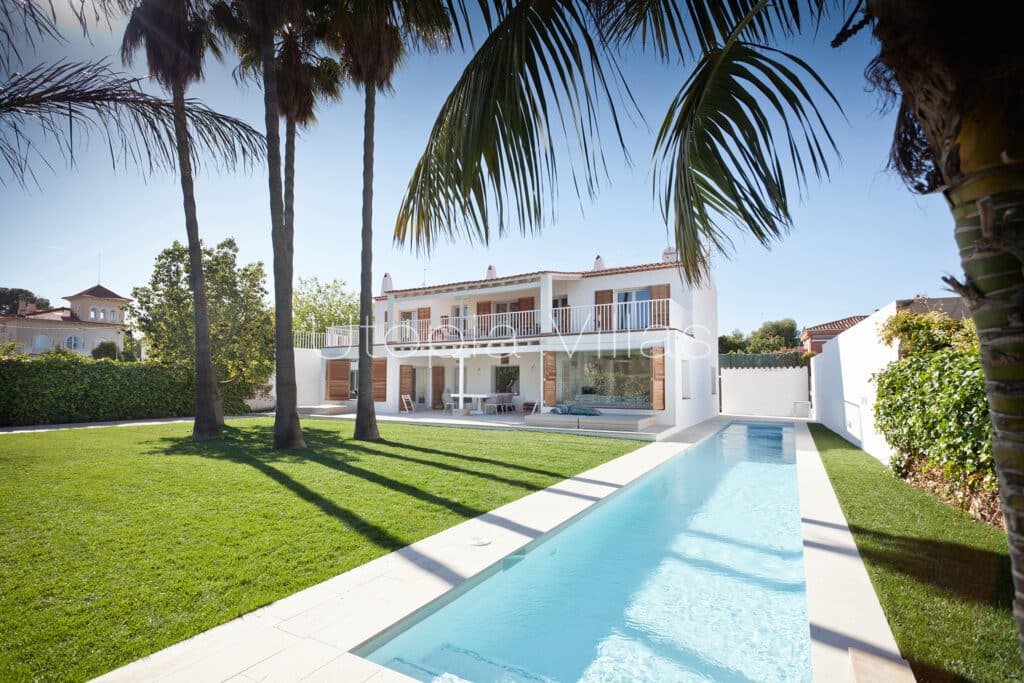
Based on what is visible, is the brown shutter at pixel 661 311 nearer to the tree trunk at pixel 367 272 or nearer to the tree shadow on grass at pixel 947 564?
the tree trunk at pixel 367 272

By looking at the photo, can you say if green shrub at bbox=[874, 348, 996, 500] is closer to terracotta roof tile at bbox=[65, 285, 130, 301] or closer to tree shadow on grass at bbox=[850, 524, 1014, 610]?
tree shadow on grass at bbox=[850, 524, 1014, 610]

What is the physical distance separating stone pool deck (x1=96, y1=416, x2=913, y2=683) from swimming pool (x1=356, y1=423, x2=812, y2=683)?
7.8 inches

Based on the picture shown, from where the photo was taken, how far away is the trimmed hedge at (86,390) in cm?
1480

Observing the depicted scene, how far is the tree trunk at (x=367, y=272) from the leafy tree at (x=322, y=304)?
1409 inches

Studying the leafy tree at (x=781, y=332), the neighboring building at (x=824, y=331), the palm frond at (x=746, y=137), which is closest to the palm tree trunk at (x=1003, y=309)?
the palm frond at (x=746, y=137)

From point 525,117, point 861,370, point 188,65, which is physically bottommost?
point 861,370

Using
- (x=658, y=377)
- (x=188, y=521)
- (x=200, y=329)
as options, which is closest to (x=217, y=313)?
(x=200, y=329)

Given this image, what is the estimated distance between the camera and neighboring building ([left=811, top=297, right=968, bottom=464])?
29.8ft

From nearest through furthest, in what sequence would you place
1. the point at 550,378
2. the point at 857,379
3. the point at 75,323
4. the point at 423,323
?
the point at 857,379, the point at 550,378, the point at 423,323, the point at 75,323

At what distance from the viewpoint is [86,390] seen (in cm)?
1617

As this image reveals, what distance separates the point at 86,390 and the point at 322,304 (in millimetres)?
32235

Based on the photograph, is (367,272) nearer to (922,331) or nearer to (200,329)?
(200,329)

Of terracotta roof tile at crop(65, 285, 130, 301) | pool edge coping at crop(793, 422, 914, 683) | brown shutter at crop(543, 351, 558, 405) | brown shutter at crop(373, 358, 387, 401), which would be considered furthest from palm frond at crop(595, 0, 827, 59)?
terracotta roof tile at crop(65, 285, 130, 301)

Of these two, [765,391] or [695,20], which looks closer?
[695,20]
